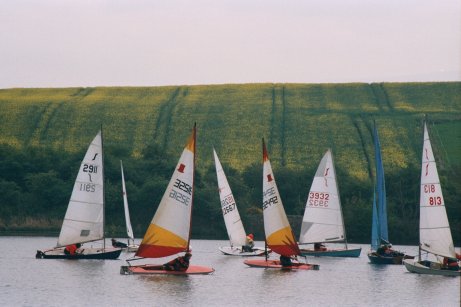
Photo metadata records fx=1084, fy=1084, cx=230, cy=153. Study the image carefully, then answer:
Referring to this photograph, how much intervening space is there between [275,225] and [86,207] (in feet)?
41.5

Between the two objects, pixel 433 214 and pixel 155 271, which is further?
pixel 433 214

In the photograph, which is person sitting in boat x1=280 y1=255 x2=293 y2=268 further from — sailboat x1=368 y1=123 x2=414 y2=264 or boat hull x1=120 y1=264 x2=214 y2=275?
sailboat x1=368 y1=123 x2=414 y2=264

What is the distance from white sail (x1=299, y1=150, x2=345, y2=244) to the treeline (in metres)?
21.2

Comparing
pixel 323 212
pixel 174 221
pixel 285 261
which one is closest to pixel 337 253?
pixel 323 212

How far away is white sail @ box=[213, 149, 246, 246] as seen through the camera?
254 ft

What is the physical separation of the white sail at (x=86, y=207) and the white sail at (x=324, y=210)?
17.1 metres

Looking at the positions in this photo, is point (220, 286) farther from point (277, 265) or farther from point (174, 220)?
point (277, 265)

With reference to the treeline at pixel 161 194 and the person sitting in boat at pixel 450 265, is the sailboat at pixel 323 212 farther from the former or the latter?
the treeline at pixel 161 194

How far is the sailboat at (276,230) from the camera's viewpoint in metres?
64.5

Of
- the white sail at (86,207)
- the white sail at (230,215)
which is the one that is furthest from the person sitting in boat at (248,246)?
the white sail at (86,207)

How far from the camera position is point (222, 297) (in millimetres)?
50938

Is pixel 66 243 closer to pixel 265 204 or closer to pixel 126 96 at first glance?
pixel 265 204

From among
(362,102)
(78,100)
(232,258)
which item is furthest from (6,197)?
(362,102)

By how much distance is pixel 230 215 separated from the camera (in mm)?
77438
